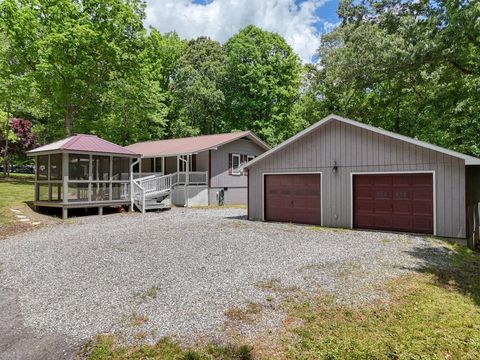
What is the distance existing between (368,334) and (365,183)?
8422 millimetres

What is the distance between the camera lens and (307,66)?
32406 mm

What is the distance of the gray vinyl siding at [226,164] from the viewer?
20.8m

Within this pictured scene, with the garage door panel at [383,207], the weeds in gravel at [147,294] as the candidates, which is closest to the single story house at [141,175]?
the garage door panel at [383,207]

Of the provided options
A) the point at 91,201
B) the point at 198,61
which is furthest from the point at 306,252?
the point at 198,61

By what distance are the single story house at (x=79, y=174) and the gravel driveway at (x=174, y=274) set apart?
405cm

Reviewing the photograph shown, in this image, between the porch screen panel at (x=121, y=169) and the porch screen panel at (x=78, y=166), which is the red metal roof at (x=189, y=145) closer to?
the porch screen panel at (x=121, y=169)

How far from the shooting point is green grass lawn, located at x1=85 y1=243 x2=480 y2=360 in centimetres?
382

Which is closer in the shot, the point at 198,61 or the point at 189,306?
the point at 189,306

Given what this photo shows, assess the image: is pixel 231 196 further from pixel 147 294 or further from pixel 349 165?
pixel 147 294

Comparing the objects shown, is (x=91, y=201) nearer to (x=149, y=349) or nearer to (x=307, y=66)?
(x=149, y=349)

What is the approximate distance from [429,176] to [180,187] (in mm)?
13349

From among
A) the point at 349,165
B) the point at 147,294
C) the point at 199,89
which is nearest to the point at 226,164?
the point at 349,165

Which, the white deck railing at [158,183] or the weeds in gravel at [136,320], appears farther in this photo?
the white deck railing at [158,183]

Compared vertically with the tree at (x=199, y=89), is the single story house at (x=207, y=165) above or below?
below
